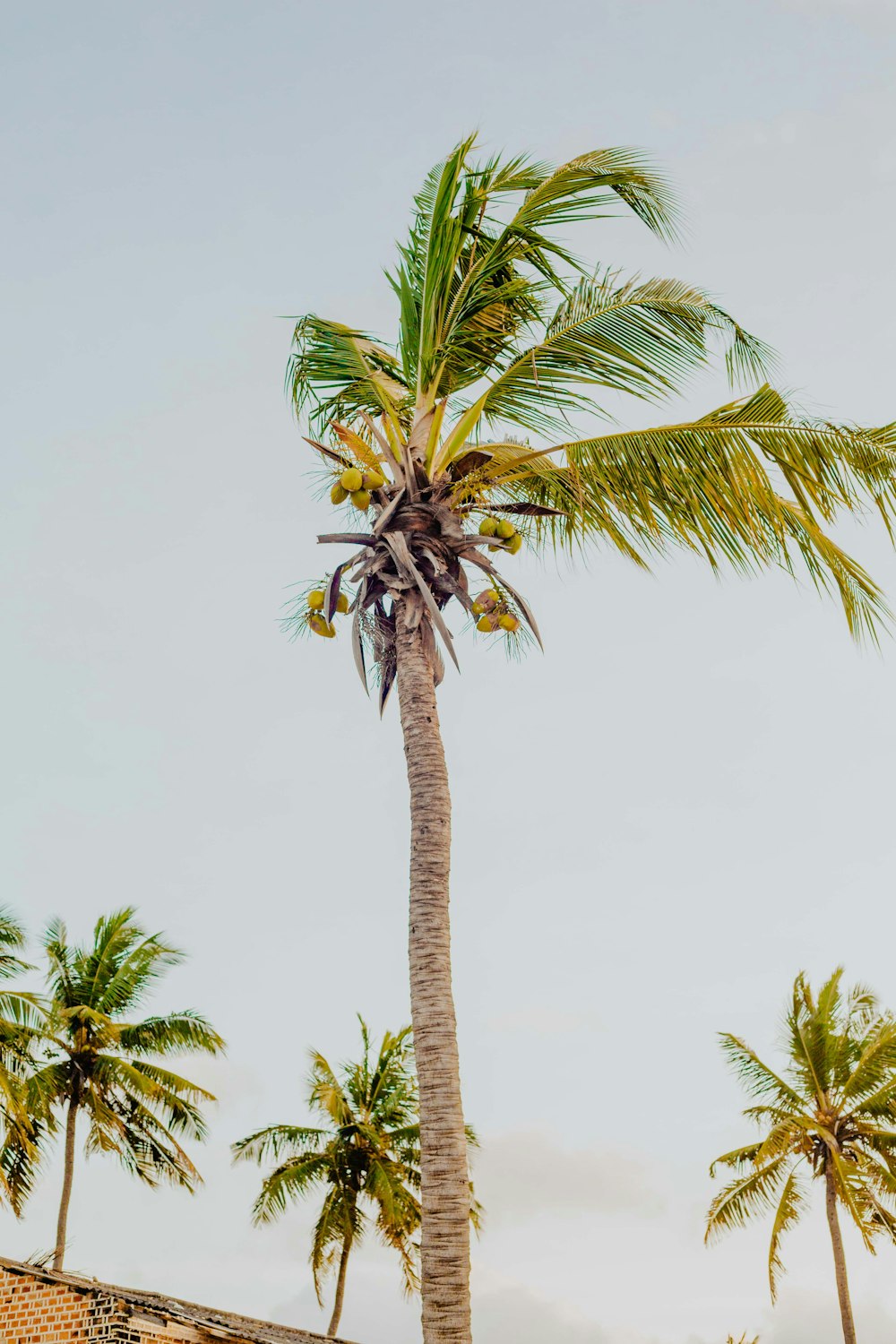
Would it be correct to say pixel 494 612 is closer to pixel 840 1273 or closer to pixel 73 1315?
pixel 73 1315

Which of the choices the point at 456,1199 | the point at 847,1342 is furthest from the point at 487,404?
the point at 847,1342

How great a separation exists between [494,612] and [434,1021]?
309cm

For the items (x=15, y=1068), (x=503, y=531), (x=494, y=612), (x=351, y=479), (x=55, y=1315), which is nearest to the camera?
(x=351, y=479)

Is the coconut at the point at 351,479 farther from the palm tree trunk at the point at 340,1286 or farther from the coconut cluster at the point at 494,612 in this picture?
the palm tree trunk at the point at 340,1286

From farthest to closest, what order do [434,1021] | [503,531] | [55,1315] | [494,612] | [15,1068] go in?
[15,1068] → [55,1315] → [494,612] → [503,531] → [434,1021]

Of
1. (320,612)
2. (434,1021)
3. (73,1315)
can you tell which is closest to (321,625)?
(320,612)

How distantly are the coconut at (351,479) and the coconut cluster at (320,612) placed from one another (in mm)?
891

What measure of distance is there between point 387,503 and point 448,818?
7.48ft

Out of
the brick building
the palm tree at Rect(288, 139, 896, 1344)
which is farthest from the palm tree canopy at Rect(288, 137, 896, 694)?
the brick building

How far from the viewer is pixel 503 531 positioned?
29.7ft

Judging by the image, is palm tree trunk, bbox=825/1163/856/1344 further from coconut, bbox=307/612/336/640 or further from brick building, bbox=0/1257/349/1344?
coconut, bbox=307/612/336/640

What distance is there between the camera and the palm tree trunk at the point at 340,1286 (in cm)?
2508

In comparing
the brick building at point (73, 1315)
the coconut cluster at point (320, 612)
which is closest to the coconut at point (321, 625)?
the coconut cluster at point (320, 612)

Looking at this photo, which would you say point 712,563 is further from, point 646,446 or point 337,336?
point 337,336
